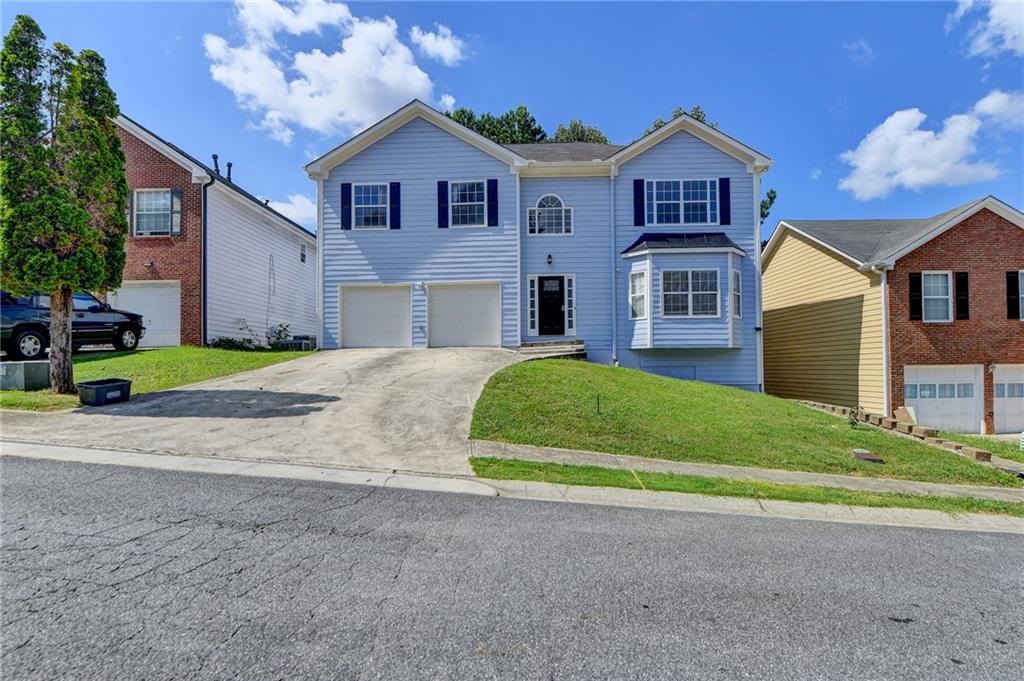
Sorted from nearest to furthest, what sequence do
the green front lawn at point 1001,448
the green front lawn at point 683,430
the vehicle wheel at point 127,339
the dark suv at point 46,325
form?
the green front lawn at point 683,430 < the green front lawn at point 1001,448 < the dark suv at point 46,325 < the vehicle wheel at point 127,339

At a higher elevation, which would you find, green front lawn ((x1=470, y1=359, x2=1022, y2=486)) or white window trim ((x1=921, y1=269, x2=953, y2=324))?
white window trim ((x1=921, y1=269, x2=953, y2=324))

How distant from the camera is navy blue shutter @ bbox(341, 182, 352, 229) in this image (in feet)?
55.4

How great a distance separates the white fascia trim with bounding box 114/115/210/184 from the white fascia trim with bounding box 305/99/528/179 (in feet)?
12.2

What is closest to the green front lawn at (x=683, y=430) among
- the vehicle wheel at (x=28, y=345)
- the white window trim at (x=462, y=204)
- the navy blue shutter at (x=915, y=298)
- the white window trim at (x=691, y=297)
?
the white window trim at (x=691, y=297)

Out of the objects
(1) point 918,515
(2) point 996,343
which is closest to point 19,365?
(1) point 918,515

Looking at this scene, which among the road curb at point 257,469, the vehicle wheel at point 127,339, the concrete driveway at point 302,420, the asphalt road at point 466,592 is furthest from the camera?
the vehicle wheel at point 127,339

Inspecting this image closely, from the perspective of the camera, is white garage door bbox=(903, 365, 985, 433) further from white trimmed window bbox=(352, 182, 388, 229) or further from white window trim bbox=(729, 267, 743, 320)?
white trimmed window bbox=(352, 182, 388, 229)

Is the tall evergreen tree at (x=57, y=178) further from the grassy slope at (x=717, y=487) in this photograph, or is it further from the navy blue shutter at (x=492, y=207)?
the navy blue shutter at (x=492, y=207)

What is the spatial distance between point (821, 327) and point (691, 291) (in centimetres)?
644

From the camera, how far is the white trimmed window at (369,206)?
1684 cm

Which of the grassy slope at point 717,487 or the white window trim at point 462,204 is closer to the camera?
the grassy slope at point 717,487

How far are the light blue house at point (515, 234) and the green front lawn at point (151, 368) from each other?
340 centimetres

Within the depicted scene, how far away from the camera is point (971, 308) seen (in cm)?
1535

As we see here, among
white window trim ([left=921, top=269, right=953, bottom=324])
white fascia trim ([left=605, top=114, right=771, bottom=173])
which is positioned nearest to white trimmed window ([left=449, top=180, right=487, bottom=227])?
white fascia trim ([left=605, top=114, right=771, bottom=173])
